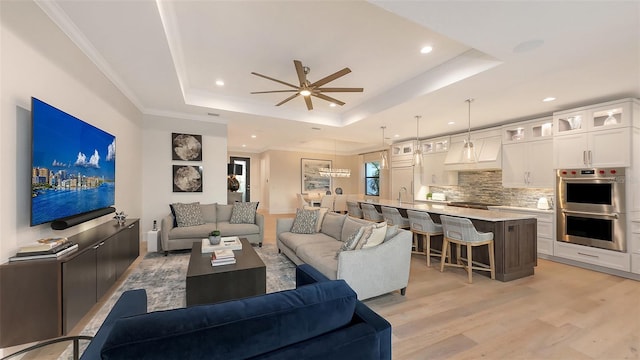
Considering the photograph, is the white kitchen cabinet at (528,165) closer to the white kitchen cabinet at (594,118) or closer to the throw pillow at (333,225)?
the white kitchen cabinet at (594,118)

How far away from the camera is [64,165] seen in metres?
2.33

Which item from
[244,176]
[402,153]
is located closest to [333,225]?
[402,153]

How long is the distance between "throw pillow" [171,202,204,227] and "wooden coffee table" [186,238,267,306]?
2.10m

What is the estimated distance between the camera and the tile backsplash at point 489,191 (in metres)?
5.20

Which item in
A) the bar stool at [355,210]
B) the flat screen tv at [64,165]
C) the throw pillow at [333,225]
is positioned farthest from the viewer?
the bar stool at [355,210]

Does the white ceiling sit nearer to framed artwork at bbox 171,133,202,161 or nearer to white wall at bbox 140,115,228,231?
white wall at bbox 140,115,228,231

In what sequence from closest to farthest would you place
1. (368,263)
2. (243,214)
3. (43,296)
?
(43,296), (368,263), (243,214)

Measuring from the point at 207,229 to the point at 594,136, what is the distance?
21.1 ft

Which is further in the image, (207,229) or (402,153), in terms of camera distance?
(402,153)

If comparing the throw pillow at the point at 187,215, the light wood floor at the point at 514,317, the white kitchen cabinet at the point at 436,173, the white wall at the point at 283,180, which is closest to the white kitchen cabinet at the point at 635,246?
the light wood floor at the point at 514,317

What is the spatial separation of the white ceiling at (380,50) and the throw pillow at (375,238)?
6.48ft

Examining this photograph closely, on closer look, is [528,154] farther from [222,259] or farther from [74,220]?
[74,220]

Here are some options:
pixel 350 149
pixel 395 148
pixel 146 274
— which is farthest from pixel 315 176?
pixel 146 274

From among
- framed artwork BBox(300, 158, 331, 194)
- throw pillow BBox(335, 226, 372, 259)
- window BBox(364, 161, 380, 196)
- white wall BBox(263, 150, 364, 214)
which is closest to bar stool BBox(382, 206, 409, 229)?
throw pillow BBox(335, 226, 372, 259)
